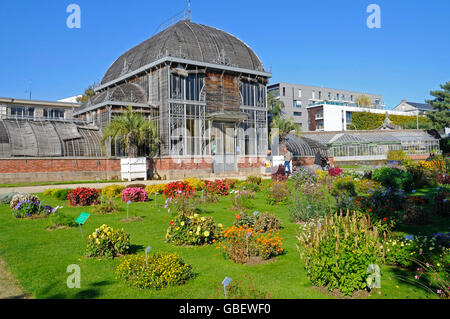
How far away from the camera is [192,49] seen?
35594mm

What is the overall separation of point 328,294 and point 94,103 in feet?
112

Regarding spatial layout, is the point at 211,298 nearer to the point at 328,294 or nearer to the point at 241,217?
the point at 328,294

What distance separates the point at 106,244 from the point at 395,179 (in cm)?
1503

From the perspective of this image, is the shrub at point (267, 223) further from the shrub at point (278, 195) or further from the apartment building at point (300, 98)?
the apartment building at point (300, 98)

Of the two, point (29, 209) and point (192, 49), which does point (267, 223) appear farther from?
point (192, 49)

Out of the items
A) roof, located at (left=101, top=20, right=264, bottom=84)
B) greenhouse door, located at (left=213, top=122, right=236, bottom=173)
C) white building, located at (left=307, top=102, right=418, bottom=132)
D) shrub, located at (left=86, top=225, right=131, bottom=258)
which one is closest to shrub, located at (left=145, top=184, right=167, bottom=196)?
shrub, located at (left=86, top=225, right=131, bottom=258)

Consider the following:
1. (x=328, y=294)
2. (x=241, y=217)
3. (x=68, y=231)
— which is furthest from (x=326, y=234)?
(x=68, y=231)

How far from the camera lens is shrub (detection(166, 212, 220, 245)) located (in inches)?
358

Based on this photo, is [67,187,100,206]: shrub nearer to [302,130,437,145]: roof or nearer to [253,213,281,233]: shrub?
[253,213,281,233]: shrub

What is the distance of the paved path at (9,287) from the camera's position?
5.91 m

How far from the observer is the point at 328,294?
5.85 meters

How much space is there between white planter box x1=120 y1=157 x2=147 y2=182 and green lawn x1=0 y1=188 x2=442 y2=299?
18.6 m

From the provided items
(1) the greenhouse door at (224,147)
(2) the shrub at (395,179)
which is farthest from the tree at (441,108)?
(2) the shrub at (395,179)
